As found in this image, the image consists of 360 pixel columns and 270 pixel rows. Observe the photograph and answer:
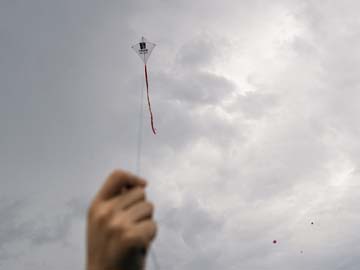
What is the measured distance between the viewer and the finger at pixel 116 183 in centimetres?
1209

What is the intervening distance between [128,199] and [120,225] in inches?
31.7

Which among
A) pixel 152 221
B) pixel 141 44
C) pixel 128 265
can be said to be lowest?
pixel 128 265

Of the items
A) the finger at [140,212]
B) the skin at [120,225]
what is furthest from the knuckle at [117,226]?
the finger at [140,212]

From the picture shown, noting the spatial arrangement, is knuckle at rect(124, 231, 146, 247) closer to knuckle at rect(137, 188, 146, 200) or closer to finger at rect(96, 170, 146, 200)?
knuckle at rect(137, 188, 146, 200)

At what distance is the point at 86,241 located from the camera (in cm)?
1230

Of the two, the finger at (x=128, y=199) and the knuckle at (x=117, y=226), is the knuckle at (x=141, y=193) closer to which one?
the finger at (x=128, y=199)

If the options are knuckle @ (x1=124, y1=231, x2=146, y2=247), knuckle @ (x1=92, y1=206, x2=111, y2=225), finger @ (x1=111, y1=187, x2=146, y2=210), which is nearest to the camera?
knuckle @ (x1=124, y1=231, x2=146, y2=247)

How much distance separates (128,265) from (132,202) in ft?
4.67

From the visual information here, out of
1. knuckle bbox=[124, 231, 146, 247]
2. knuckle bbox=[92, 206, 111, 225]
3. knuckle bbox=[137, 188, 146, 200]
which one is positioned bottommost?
knuckle bbox=[124, 231, 146, 247]

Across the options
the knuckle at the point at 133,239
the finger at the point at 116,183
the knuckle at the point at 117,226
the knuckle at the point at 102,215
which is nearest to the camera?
the knuckle at the point at 133,239

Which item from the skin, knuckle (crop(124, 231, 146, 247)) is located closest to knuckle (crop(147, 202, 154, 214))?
the skin

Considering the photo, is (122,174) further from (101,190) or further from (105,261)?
(105,261)

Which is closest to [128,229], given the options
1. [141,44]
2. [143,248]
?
[143,248]

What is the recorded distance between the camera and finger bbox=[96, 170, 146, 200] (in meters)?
12.1
